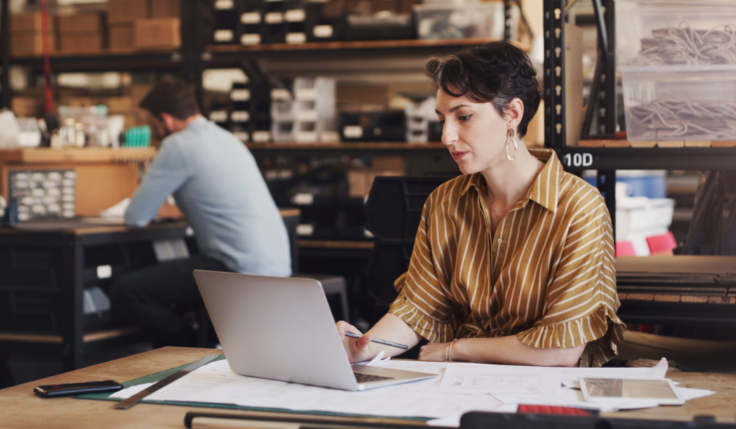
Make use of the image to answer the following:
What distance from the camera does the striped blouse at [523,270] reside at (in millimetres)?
1273

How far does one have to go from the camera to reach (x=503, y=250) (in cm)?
141

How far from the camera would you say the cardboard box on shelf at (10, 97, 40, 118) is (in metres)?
4.82

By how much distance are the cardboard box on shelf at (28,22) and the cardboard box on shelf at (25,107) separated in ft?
1.54

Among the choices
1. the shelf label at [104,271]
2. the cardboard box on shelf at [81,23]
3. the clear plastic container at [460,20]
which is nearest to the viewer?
the shelf label at [104,271]

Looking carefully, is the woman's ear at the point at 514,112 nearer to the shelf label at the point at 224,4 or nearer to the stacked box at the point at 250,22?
the stacked box at the point at 250,22

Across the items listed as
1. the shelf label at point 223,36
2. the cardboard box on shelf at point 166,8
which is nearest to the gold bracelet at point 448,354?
the shelf label at point 223,36

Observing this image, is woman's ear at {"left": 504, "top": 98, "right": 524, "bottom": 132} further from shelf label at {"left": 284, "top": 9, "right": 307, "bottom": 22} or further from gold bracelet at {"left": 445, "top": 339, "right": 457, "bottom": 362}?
shelf label at {"left": 284, "top": 9, "right": 307, "bottom": 22}

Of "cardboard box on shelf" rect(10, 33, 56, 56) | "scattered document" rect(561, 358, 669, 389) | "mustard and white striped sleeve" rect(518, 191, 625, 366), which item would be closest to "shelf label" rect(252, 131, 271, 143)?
"cardboard box on shelf" rect(10, 33, 56, 56)

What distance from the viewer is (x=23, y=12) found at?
5.09 meters

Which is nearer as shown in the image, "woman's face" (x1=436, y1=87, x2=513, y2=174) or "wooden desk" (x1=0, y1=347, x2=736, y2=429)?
"wooden desk" (x1=0, y1=347, x2=736, y2=429)

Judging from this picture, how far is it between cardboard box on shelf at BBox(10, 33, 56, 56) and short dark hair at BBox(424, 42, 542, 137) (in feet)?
14.0

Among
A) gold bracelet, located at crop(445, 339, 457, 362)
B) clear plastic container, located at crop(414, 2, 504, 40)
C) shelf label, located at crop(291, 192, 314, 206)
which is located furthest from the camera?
shelf label, located at crop(291, 192, 314, 206)

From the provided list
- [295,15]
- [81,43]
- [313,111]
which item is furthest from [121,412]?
[81,43]

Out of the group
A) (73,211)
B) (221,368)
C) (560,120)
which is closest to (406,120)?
(73,211)
